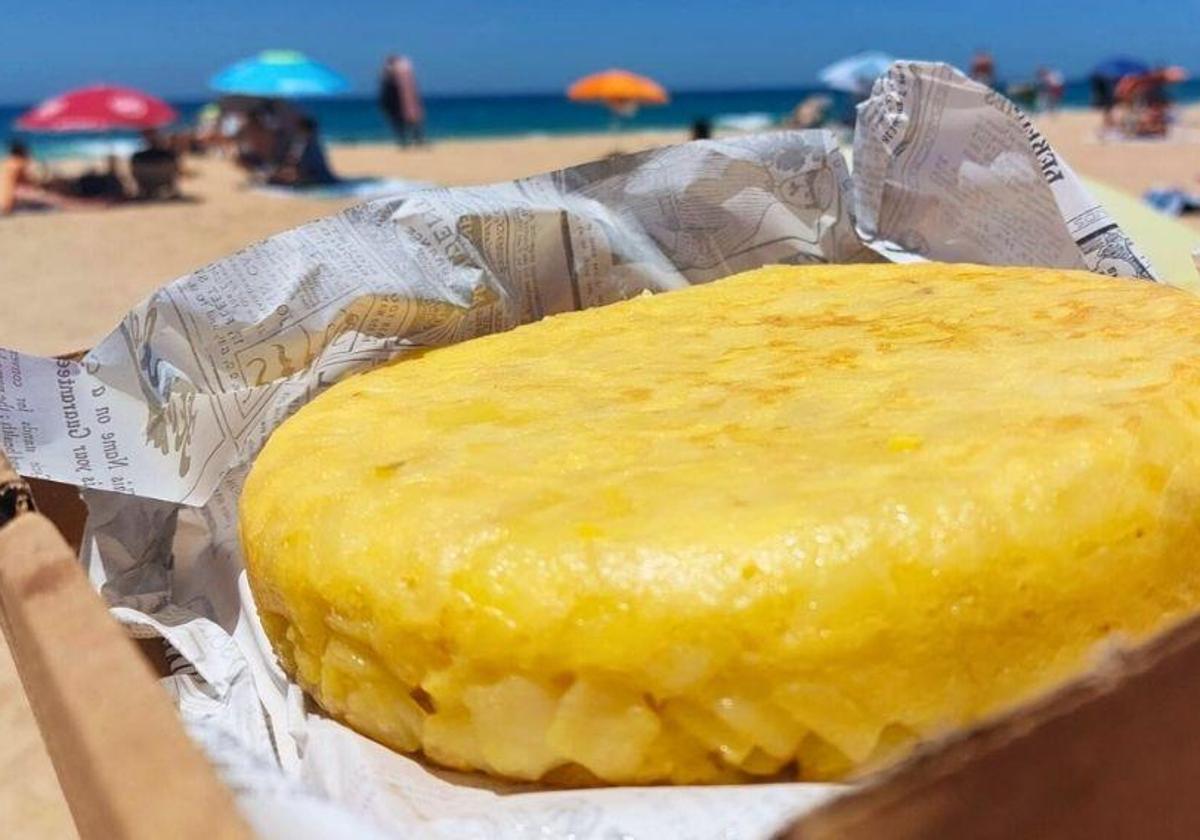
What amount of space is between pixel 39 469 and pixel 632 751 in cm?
115

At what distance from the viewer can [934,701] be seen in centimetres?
99

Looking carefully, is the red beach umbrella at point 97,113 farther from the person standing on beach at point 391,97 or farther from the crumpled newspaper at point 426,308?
the crumpled newspaper at point 426,308

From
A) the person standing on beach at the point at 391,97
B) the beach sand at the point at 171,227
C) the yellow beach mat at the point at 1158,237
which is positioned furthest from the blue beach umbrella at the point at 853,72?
the yellow beach mat at the point at 1158,237

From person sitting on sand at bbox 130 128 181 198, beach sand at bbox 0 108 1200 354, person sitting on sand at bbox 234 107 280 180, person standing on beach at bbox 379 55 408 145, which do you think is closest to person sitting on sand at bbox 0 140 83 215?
beach sand at bbox 0 108 1200 354

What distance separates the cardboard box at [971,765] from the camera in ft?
1.91

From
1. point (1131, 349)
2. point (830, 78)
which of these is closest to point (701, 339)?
point (1131, 349)

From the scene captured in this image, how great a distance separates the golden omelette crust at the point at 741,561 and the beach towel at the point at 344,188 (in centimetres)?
1205

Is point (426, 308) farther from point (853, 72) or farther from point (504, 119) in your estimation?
point (504, 119)

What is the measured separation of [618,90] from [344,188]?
662cm

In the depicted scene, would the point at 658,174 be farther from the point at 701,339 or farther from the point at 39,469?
the point at 39,469

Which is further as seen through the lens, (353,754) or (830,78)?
(830,78)

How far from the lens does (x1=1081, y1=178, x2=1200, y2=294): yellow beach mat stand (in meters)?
2.54

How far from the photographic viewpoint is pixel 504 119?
40.6 meters

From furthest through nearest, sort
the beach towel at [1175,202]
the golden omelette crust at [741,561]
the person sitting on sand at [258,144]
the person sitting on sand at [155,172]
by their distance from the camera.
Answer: the person sitting on sand at [258,144]
the person sitting on sand at [155,172]
the beach towel at [1175,202]
the golden omelette crust at [741,561]
